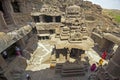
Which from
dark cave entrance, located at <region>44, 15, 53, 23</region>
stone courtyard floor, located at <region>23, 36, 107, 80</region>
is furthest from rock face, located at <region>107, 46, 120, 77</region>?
dark cave entrance, located at <region>44, 15, 53, 23</region>

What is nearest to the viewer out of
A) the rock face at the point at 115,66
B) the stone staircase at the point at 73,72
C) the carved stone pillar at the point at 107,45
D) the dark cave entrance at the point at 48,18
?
the rock face at the point at 115,66

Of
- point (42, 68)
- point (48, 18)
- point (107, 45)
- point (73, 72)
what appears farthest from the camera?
point (48, 18)

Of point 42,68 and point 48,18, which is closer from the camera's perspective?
point 42,68

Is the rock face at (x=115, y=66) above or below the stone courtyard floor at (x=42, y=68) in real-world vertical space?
above

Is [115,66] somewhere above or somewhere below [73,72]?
above

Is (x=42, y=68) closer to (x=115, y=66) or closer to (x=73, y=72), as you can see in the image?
(x=73, y=72)

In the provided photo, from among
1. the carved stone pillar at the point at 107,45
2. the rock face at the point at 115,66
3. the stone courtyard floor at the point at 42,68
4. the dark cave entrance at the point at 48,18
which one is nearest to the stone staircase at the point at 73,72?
the stone courtyard floor at the point at 42,68

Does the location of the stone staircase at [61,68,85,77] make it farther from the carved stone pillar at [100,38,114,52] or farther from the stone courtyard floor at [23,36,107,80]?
the carved stone pillar at [100,38,114,52]

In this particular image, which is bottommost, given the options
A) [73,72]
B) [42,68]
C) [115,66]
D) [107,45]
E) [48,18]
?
[42,68]

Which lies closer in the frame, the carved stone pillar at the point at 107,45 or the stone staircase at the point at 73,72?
the stone staircase at the point at 73,72

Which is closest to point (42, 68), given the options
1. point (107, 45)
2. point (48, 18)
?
point (107, 45)

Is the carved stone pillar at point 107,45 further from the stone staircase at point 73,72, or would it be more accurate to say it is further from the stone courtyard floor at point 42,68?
the stone staircase at point 73,72

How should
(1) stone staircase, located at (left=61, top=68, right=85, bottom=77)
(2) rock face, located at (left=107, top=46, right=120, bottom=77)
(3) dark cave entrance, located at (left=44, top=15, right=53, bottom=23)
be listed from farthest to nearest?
(3) dark cave entrance, located at (left=44, top=15, right=53, bottom=23) → (1) stone staircase, located at (left=61, top=68, right=85, bottom=77) → (2) rock face, located at (left=107, top=46, right=120, bottom=77)

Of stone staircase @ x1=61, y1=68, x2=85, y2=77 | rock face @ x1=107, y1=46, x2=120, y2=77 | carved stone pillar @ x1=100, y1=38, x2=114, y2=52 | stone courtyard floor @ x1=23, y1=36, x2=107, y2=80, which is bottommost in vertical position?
stone courtyard floor @ x1=23, y1=36, x2=107, y2=80
